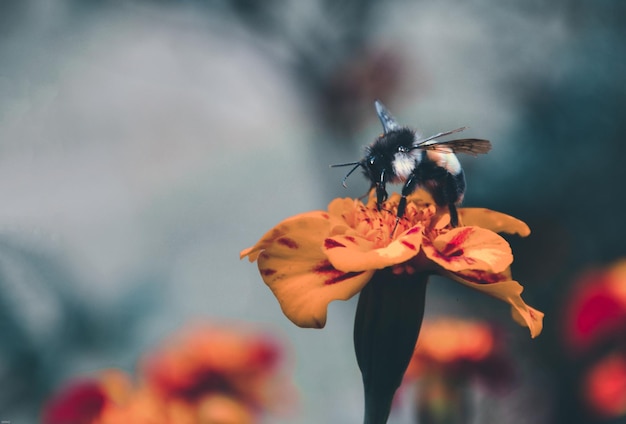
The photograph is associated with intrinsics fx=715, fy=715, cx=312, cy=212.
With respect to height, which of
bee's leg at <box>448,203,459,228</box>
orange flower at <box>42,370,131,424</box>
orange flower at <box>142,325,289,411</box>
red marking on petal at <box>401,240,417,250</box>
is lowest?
orange flower at <box>142,325,289,411</box>

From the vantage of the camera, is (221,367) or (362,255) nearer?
(362,255)

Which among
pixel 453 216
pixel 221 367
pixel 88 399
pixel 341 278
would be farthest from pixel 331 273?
pixel 221 367

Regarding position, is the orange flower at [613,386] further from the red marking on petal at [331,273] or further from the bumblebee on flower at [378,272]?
the red marking on petal at [331,273]

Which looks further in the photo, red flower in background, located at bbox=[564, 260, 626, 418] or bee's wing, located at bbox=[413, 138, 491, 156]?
red flower in background, located at bbox=[564, 260, 626, 418]

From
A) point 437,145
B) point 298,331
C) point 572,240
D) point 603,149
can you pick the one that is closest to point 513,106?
point 603,149

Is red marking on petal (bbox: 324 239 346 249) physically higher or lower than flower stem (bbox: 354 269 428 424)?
higher

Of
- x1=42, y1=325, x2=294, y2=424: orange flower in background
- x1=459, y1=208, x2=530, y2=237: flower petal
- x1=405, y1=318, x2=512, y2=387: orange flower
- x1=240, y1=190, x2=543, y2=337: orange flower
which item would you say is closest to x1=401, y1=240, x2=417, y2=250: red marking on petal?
x1=240, y1=190, x2=543, y2=337: orange flower

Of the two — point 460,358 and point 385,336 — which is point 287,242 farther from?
point 460,358

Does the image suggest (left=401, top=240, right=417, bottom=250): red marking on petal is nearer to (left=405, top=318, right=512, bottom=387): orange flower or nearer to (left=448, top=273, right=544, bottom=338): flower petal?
(left=448, top=273, right=544, bottom=338): flower petal
